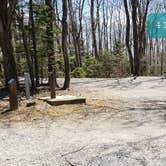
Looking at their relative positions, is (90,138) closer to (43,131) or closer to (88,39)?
(43,131)

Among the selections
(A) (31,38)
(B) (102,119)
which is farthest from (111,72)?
(B) (102,119)

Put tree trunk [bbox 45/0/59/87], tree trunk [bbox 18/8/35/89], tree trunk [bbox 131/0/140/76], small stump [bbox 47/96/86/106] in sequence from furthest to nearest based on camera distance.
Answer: tree trunk [bbox 131/0/140/76] < tree trunk [bbox 18/8/35/89] < tree trunk [bbox 45/0/59/87] < small stump [bbox 47/96/86/106]

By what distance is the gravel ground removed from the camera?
5809mm

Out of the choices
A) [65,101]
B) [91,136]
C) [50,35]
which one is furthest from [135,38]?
[91,136]

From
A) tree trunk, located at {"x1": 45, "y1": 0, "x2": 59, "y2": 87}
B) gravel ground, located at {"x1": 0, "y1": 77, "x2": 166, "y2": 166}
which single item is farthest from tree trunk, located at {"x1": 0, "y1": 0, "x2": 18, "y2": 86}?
gravel ground, located at {"x1": 0, "y1": 77, "x2": 166, "y2": 166}

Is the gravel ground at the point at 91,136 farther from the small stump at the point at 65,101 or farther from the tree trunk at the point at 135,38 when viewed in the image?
the tree trunk at the point at 135,38

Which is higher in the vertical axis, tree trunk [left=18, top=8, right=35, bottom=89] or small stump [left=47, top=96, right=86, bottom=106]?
tree trunk [left=18, top=8, right=35, bottom=89]

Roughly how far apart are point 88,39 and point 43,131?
167 feet

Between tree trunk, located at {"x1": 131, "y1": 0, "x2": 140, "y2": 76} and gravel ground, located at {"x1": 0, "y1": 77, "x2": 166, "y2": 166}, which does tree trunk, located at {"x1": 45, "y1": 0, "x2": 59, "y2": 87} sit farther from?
tree trunk, located at {"x1": 131, "y1": 0, "x2": 140, "y2": 76}

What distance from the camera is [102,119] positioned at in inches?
354

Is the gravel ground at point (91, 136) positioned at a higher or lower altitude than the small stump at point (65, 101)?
lower

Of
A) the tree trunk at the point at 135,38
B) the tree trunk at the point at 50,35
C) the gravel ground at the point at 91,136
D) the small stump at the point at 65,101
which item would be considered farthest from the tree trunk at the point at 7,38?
the tree trunk at the point at 135,38

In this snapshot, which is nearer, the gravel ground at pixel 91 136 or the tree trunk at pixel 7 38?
the gravel ground at pixel 91 136

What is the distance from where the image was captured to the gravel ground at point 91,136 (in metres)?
5.81
